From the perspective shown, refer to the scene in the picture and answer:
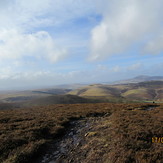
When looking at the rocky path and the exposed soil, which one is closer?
the exposed soil

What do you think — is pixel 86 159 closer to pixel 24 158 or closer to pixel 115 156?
pixel 115 156

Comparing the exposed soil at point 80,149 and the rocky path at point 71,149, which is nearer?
the exposed soil at point 80,149

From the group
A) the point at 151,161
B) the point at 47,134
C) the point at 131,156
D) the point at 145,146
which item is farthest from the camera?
the point at 47,134

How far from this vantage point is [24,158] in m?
6.63

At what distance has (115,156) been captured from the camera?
6328 mm

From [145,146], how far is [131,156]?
171 centimetres

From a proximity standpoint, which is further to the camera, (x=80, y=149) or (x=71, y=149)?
(x=71, y=149)

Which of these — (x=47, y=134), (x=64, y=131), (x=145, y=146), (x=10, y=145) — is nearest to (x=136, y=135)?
(x=145, y=146)

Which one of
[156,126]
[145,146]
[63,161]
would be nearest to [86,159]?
[63,161]

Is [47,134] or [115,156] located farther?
[47,134]

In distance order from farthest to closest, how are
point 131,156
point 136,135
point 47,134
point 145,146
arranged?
point 47,134
point 136,135
point 145,146
point 131,156

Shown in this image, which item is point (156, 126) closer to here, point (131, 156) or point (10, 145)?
point (131, 156)

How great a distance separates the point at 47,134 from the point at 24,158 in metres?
3.62

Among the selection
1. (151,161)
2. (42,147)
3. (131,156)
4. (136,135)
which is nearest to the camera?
(151,161)
